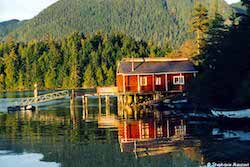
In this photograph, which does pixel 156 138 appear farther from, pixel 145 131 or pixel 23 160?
pixel 23 160

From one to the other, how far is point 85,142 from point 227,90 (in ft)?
37.4

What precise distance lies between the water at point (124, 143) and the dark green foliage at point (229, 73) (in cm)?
203

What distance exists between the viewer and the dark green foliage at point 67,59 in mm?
144000

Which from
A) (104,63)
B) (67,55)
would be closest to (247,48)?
(104,63)

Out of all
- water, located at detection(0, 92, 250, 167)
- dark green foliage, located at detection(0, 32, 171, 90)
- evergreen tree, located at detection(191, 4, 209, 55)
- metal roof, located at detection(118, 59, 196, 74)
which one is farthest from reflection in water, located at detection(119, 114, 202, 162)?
dark green foliage, located at detection(0, 32, 171, 90)

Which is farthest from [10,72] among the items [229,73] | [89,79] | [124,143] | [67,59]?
[124,143]

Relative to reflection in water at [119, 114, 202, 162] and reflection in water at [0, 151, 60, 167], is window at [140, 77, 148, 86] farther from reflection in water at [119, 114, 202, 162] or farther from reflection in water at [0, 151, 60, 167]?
reflection in water at [0, 151, 60, 167]

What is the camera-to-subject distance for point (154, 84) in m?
60.9

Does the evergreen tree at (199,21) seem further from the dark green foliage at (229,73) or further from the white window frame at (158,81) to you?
the dark green foliage at (229,73)

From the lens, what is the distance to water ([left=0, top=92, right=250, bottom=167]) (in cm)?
2772

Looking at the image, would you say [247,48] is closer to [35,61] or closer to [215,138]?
[215,138]

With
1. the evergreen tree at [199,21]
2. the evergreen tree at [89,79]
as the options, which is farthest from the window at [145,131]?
the evergreen tree at [89,79]

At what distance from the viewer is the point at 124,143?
34125mm

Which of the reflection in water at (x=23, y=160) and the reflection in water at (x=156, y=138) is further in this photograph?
the reflection in water at (x=156, y=138)
